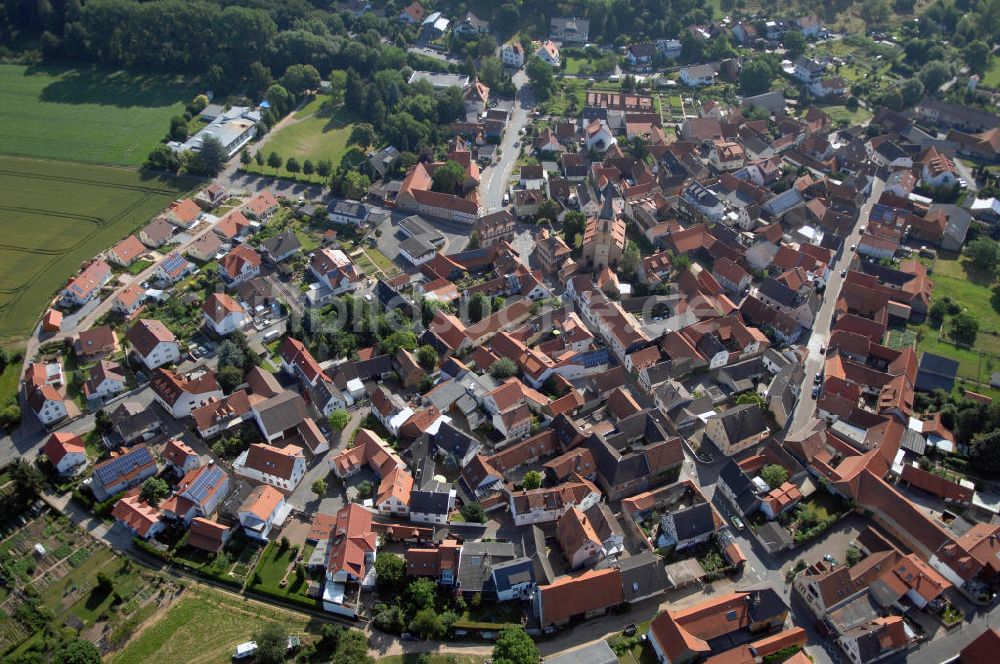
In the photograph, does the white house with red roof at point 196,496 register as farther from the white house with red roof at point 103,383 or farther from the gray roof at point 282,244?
the gray roof at point 282,244

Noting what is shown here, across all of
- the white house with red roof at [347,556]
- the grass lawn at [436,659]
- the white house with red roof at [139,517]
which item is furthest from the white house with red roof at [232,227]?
the grass lawn at [436,659]

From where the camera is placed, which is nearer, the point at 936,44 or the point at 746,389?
the point at 746,389

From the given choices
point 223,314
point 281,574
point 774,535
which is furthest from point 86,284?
point 774,535

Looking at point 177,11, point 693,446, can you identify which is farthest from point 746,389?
point 177,11

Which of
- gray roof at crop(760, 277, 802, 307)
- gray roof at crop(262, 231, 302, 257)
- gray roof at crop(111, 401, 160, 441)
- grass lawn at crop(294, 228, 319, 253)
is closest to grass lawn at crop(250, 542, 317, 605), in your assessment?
gray roof at crop(111, 401, 160, 441)

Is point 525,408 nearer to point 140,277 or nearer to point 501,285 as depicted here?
point 501,285

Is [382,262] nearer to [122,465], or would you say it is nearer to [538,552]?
[122,465]

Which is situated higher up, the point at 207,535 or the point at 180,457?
the point at 180,457
